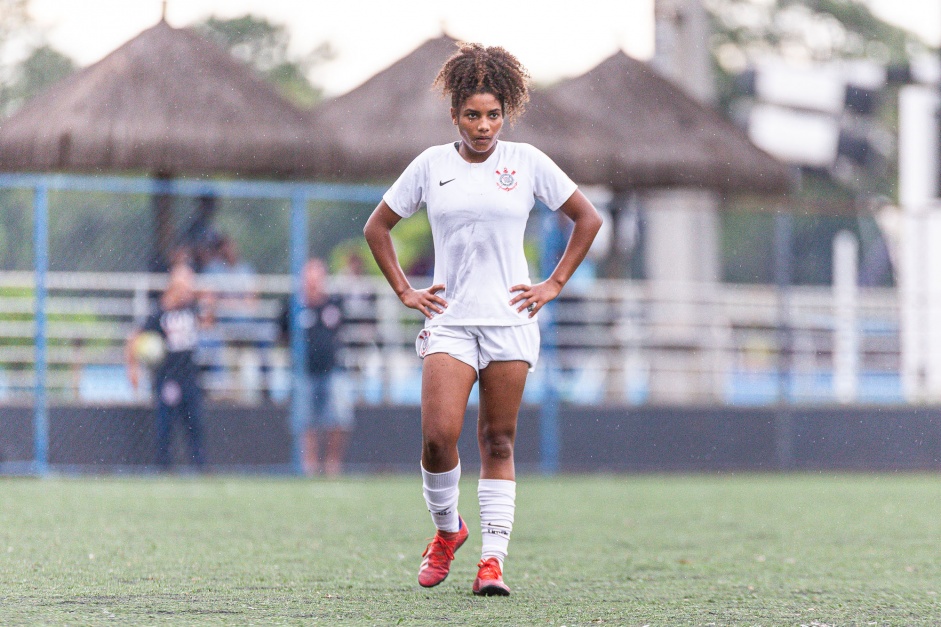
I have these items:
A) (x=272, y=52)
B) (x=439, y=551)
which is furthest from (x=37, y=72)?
(x=439, y=551)

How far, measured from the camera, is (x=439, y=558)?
5281 millimetres

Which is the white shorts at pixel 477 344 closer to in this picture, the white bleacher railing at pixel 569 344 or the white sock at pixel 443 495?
the white sock at pixel 443 495

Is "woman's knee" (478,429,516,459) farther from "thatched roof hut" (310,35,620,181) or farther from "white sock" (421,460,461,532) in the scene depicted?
"thatched roof hut" (310,35,620,181)

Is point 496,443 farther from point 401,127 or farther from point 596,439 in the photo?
point 401,127

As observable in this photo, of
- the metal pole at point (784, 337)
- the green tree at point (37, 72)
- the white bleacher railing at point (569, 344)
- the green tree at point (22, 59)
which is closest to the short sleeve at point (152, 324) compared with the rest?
the white bleacher railing at point (569, 344)

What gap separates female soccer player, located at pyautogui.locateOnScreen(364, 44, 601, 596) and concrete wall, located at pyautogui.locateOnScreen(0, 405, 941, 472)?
696 cm

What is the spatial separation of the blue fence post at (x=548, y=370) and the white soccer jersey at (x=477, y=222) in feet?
25.3

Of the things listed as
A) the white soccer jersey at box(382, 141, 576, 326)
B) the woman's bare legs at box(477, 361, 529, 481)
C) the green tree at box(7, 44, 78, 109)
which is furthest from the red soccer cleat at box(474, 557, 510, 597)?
the green tree at box(7, 44, 78, 109)

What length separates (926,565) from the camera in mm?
6211

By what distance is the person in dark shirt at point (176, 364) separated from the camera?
11859 millimetres

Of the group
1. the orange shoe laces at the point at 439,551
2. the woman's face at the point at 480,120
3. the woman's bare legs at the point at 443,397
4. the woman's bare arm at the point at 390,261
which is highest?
the woman's face at the point at 480,120

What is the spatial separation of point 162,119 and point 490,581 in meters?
8.68

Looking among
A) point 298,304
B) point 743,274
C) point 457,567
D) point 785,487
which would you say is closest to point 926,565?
point 457,567

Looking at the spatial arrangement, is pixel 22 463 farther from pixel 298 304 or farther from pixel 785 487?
pixel 785 487
